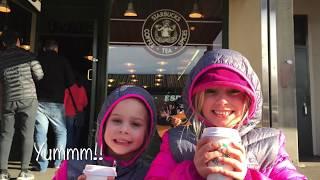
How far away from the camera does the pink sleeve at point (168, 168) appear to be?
1.46 metres

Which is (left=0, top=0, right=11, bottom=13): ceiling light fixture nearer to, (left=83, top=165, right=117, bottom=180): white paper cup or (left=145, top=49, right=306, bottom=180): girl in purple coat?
(left=145, top=49, right=306, bottom=180): girl in purple coat

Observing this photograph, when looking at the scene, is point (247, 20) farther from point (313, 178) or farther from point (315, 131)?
point (315, 131)

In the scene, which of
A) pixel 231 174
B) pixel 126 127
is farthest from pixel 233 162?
pixel 126 127

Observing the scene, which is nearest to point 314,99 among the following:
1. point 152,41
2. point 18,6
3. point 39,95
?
point 152,41

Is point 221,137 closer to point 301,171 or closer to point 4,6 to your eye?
point 301,171

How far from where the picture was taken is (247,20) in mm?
5652

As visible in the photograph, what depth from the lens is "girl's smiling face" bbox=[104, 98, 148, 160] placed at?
5.83 ft

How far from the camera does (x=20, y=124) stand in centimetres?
469

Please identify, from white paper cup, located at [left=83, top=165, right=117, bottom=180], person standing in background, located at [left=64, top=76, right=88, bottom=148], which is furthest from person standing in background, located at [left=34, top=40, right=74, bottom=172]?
white paper cup, located at [left=83, top=165, right=117, bottom=180]

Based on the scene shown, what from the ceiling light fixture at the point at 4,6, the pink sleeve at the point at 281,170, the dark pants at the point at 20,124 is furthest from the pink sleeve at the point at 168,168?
the ceiling light fixture at the point at 4,6

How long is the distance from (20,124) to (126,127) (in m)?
3.24

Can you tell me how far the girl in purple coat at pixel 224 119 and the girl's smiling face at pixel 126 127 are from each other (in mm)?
168

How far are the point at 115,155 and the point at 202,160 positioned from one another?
63 centimetres

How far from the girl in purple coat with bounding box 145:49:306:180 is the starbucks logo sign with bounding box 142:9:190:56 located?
4.66 metres
